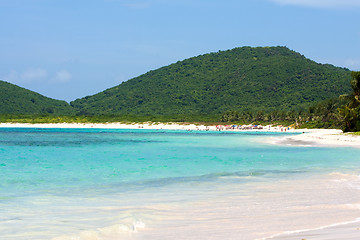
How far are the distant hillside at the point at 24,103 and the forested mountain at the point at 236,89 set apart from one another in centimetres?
1479

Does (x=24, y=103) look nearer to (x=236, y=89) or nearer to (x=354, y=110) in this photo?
(x=236, y=89)

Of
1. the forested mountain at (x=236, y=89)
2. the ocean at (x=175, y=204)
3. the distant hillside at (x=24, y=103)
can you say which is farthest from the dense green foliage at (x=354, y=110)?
the distant hillside at (x=24, y=103)

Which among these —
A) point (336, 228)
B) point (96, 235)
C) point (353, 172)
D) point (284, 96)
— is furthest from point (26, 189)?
point (284, 96)

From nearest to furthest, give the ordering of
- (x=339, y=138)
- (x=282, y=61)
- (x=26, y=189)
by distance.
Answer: (x=26, y=189) → (x=339, y=138) → (x=282, y=61)

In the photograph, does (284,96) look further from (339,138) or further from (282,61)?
(339,138)

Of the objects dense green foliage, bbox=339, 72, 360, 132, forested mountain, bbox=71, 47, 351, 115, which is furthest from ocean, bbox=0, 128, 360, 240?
forested mountain, bbox=71, 47, 351, 115

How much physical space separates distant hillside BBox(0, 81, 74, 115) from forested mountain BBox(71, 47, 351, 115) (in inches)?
582

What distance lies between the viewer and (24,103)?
554ft

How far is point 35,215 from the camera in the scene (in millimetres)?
9641

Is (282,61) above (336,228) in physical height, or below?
above

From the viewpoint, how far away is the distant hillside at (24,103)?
161125 millimetres

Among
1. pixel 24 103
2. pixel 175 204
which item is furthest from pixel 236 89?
pixel 175 204

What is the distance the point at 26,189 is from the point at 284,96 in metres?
143

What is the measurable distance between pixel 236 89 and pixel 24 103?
279ft
